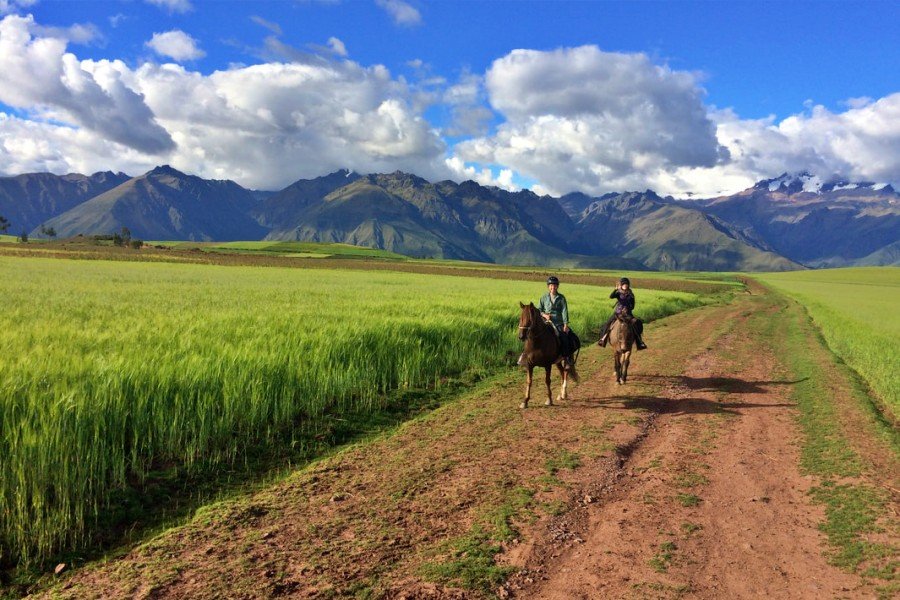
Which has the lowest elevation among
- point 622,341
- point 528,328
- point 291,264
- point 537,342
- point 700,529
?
point 700,529

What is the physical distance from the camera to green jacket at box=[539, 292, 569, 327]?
1348cm

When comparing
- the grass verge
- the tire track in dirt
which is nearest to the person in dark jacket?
the tire track in dirt

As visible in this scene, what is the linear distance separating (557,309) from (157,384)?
995 centimetres

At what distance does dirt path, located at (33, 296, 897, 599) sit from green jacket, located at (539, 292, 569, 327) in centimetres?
309

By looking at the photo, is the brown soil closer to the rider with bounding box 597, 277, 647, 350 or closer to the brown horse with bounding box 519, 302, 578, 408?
the rider with bounding box 597, 277, 647, 350

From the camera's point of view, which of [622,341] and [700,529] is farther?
[622,341]

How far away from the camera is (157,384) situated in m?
8.27

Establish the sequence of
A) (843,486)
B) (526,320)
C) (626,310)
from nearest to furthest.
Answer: (843,486) → (526,320) → (626,310)

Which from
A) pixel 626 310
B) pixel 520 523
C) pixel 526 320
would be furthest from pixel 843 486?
pixel 626 310

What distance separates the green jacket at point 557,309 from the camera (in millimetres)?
13484

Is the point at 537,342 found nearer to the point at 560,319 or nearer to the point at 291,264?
the point at 560,319

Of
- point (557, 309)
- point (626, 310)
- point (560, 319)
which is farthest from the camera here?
point (626, 310)

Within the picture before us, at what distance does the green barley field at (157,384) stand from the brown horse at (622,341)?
4.04 metres

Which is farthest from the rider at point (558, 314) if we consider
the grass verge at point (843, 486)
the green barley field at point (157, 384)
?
the grass verge at point (843, 486)
